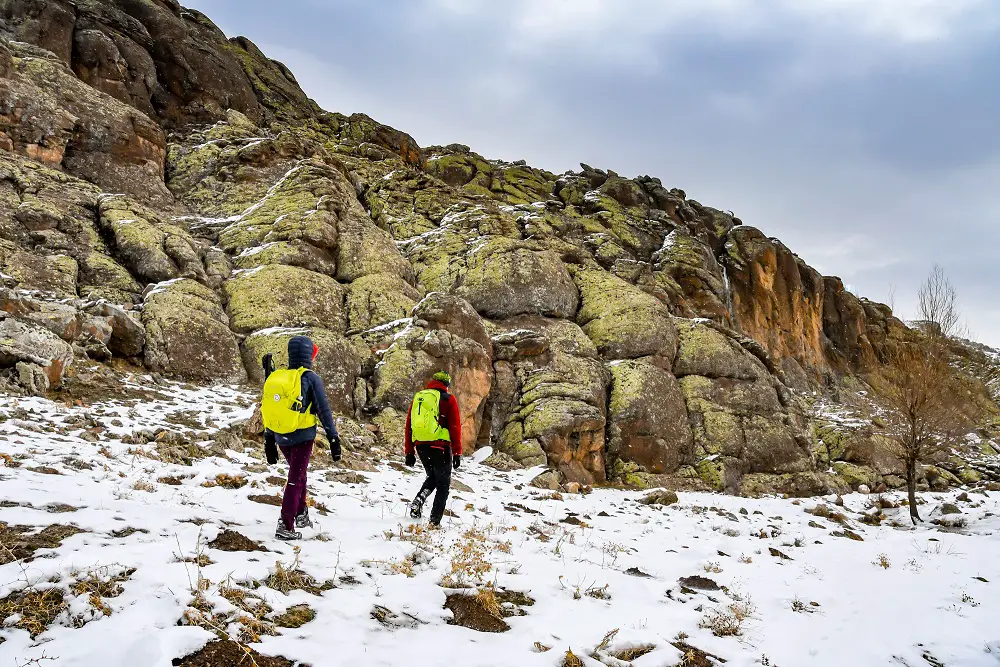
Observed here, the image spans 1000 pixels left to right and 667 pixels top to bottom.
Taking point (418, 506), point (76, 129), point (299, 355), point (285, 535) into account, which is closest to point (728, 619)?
point (418, 506)

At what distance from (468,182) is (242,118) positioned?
83.0ft

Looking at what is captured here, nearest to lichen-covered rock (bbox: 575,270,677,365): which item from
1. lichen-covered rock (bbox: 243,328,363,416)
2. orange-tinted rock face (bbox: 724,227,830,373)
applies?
lichen-covered rock (bbox: 243,328,363,416)

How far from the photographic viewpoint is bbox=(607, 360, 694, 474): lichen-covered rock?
22562 millimetres

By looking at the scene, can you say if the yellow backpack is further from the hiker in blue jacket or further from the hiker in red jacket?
the hiker in red jacket

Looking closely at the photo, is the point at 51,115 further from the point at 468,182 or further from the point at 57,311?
the point at 468,182

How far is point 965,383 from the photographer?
1762 centimetres

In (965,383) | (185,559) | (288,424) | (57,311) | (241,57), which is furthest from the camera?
(241,57)

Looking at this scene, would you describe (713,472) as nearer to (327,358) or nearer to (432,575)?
(327,358)

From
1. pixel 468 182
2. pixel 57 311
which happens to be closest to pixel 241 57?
pixel 468 182

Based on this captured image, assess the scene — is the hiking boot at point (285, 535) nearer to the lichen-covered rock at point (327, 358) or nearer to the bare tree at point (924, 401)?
the lichen-covered rock at point (327, 358)

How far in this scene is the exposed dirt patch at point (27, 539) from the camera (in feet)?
14.3

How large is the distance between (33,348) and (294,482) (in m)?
10.8

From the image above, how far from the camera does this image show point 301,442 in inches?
263

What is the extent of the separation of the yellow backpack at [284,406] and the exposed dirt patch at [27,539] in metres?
2.18
